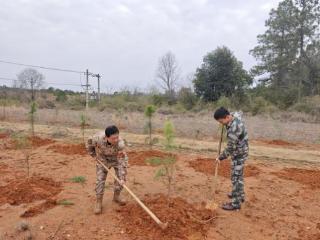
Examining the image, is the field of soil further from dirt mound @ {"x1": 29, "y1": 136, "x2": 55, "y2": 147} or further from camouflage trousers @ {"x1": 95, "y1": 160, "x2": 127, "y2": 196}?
dirt mound @ {"x1": 29, "y1": 136, "x2": 55, "y2": 147}

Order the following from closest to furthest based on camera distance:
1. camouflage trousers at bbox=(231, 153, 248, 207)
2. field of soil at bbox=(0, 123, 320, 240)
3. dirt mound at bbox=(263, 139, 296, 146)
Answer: field of soil at bbox=(0, 123, 320, 240) < camouflage trousers at bbox=(231, 153, 248, 207) < dirt mound at bbox=(263, 139, 296, 146)

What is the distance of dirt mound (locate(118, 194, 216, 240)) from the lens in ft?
15.9

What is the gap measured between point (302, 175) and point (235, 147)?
329 cm

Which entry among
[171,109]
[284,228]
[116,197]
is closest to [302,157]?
[284,228]

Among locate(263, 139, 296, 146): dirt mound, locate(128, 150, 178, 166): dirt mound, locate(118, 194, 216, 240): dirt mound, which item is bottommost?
locate(118, 194, 216, 240): dirt mound

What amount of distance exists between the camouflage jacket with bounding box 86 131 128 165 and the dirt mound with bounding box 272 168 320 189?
→ 392 centimetres

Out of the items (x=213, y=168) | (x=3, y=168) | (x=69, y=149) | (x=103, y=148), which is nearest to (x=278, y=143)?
(x=213, y=168)

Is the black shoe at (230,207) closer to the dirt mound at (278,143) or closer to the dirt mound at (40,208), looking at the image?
the dirt mound at (40,208)

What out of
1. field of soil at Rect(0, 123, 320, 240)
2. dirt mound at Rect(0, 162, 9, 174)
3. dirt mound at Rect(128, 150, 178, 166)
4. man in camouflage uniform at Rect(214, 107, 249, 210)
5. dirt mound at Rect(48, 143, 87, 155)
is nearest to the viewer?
field of soil at Rect(0, 123, 320, 240)

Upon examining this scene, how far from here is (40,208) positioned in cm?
564

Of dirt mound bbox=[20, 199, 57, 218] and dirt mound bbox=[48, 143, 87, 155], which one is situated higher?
dirt mound bbox=[48, 143, 87, 155]

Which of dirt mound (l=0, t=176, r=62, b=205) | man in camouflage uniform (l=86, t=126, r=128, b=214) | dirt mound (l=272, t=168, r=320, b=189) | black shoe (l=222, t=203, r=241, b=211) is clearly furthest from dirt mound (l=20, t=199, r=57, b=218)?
dirt mound (l=272, t=168, r=320, b=189)

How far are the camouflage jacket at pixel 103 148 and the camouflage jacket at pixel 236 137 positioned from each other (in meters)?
1.46

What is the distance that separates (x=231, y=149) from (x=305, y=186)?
2.60 metres
